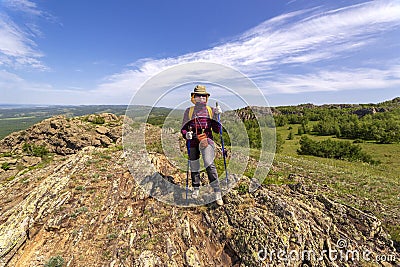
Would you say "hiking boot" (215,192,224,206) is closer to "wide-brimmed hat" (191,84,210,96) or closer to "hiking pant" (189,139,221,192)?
"hiking pant" (189,139,221,192)

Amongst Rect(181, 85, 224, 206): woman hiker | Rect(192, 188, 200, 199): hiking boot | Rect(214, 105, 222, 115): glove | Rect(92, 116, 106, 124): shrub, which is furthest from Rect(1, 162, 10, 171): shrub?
Rect(214, 105, 222, 115): glove

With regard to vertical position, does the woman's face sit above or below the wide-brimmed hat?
below

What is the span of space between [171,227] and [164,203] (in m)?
1.19

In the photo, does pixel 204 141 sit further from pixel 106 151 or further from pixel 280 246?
pixel 106 151

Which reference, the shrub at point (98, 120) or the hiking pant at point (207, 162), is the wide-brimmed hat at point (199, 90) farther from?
the shrub at point (98, 120)

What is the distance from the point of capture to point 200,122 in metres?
6.86

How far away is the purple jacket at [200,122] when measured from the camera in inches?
268

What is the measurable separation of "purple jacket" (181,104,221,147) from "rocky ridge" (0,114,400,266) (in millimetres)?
2506

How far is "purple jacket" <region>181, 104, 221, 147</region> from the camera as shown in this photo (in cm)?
681

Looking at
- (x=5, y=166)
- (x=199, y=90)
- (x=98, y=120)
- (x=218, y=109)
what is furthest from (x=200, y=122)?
(x=98, y=120)

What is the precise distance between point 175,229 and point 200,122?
339 centimetres

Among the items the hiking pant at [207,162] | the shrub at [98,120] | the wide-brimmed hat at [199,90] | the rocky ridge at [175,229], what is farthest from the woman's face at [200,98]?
the shrub at [98,120]

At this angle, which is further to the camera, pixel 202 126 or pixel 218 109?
pixel 202 126

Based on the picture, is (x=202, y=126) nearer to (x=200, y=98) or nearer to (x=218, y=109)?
(x=218, y=109)
